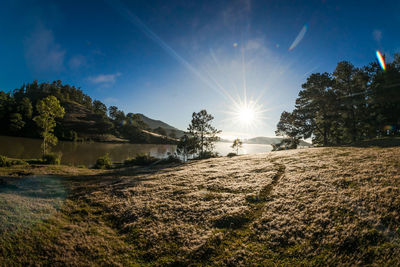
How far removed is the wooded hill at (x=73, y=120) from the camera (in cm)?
9012

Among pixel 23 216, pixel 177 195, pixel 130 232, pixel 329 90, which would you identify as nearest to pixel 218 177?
pixel 177 195

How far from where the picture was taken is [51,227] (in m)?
6.25

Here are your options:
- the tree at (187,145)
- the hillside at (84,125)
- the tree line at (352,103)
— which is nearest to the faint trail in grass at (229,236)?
the tree line at (352,103)

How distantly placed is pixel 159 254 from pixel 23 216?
6.37 m

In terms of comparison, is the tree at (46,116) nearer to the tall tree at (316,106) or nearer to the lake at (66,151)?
the lake at (66,151)

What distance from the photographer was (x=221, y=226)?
7578 millimetres

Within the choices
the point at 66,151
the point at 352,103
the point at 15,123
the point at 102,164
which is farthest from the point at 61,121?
the point at 352,103

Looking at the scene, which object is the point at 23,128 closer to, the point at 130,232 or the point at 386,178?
the point at 130,232

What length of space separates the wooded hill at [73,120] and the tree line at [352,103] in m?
75.7

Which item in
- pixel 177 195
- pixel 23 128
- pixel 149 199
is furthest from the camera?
pixel 23 128

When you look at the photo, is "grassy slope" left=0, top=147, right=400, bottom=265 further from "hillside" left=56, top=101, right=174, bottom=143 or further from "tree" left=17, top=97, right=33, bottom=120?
"tree" left=17, top=97, right=33, bottom=120

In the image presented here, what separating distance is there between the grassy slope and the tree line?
28975 mm

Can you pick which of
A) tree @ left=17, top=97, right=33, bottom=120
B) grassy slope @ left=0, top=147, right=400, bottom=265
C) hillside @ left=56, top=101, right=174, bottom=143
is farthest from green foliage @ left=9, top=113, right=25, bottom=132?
grassy slope @ left=0, top=147, right=400, bottom=265

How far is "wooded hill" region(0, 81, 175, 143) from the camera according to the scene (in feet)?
296
